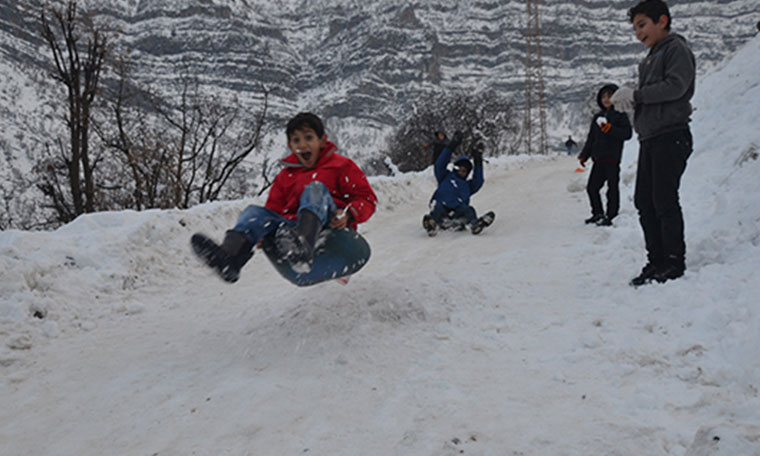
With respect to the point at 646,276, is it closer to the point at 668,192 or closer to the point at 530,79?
the point at 668,192

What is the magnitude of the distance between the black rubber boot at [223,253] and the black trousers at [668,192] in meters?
3.16

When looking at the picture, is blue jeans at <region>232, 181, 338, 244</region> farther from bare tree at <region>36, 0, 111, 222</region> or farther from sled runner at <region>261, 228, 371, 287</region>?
bare tree at <region>36, 0, 111, 222</region>

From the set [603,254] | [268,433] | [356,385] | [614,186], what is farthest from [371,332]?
[614,186]

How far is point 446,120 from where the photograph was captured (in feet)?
139

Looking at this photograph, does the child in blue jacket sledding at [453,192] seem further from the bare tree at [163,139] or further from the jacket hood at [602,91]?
the bare tree at [163,139]

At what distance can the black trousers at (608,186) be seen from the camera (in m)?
5.82

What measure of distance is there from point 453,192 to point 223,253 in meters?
4.94

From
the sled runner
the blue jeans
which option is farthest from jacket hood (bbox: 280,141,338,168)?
the sled runner

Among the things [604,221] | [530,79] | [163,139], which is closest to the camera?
[604,221]

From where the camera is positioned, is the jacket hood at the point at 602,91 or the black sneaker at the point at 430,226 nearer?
the jacket hood at the point at 602,91

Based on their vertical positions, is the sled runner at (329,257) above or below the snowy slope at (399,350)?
above

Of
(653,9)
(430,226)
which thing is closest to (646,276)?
(653,9)

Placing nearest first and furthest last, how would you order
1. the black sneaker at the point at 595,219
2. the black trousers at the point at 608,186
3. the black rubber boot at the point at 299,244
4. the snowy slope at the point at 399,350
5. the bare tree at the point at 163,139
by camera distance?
the snowy slope at the point at 399,350 < the black rubber boot at the point at 299,244 < the black trousers at the point at 608,186 < the black sneaker at the point at 595,219 < the bare tree at the point at 163,139

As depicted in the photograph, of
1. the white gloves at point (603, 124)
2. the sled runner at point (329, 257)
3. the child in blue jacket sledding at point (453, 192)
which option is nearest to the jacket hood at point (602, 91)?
the white gloves at point (603, 124)
